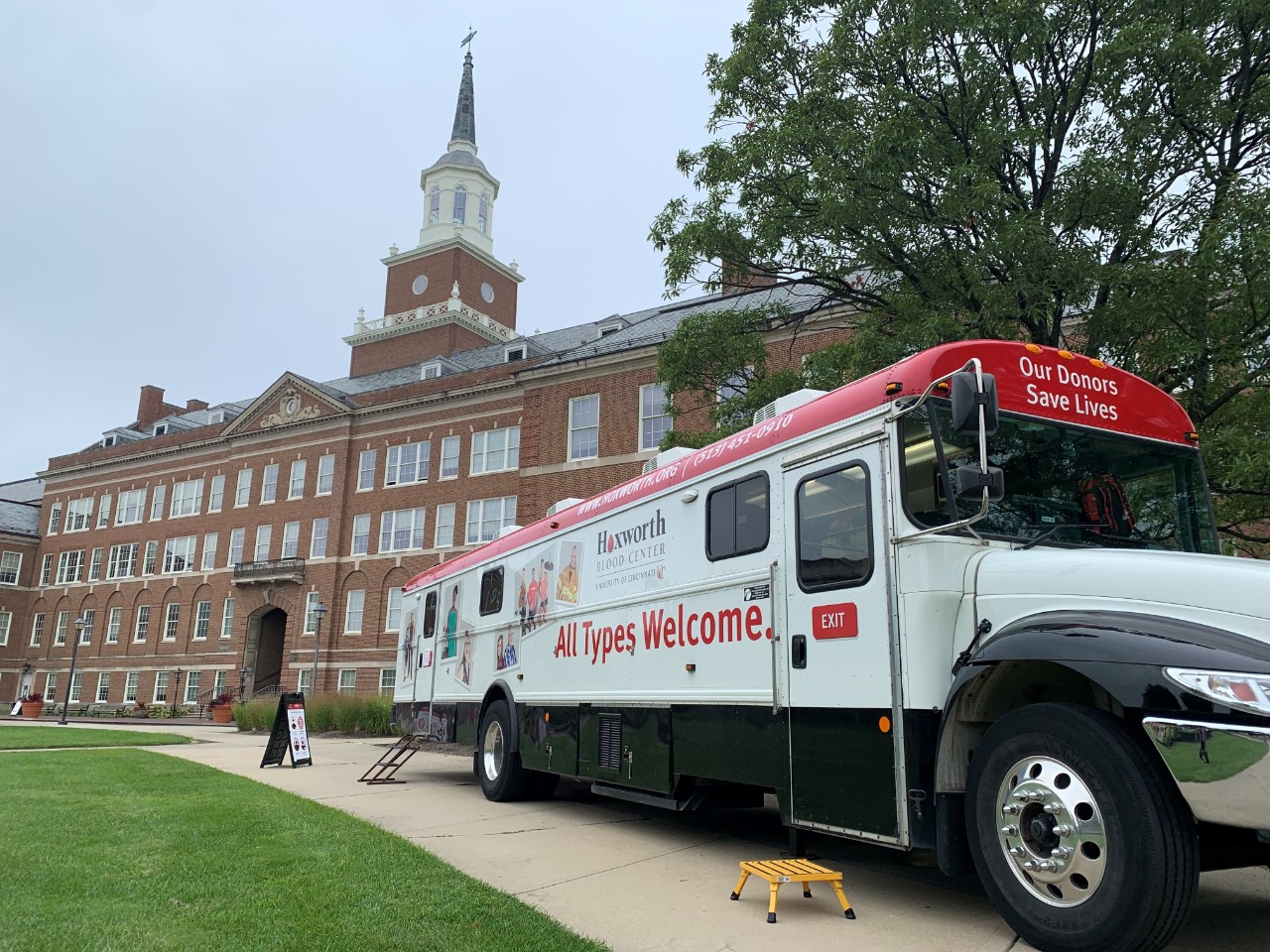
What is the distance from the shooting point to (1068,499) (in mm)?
5637

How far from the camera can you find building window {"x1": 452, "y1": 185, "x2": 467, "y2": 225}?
56.7 m

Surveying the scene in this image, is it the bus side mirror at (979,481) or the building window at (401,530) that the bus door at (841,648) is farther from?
the building window at (401,530)

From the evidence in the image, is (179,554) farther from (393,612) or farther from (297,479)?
(393,612)

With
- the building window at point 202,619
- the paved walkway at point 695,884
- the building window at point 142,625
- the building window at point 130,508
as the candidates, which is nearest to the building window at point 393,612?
the building window at point 202,619

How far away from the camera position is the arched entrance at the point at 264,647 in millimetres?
43375

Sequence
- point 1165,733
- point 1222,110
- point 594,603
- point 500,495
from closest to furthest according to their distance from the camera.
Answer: point 1165,733 < point 594,603 < point 1222,110 < point 500,495

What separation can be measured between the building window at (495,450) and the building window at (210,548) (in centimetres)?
1646

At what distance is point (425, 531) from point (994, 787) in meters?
36.2

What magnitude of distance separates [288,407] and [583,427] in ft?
62.3

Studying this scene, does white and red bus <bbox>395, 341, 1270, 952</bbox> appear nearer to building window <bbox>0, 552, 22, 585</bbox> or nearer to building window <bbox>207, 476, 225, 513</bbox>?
building window <bbox>207, 476, 225, 513</bbox>

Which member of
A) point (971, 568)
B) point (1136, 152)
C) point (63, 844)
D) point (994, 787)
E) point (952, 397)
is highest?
point (1136, 152)

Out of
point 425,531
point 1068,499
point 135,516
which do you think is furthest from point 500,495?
point 1068,499

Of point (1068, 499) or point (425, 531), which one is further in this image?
point (425, 531)

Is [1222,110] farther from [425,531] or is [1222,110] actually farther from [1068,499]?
[425,531]
